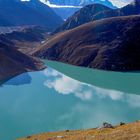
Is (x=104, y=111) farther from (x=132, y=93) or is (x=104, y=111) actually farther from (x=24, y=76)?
(x=24, y=76)

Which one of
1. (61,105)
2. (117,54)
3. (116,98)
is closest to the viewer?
(61,105)

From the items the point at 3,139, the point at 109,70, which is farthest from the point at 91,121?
the point at 109,70

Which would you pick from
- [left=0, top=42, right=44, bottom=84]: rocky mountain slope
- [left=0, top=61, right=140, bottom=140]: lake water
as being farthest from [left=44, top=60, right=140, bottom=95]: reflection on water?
[left=0, top=42, right=44, bottom=84]: rocky mountain slope

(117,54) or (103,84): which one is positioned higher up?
(117,54)

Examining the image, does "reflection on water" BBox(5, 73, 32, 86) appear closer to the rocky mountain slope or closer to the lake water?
the lake water

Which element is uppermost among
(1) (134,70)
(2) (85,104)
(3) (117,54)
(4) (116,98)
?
(3) (117,54)
